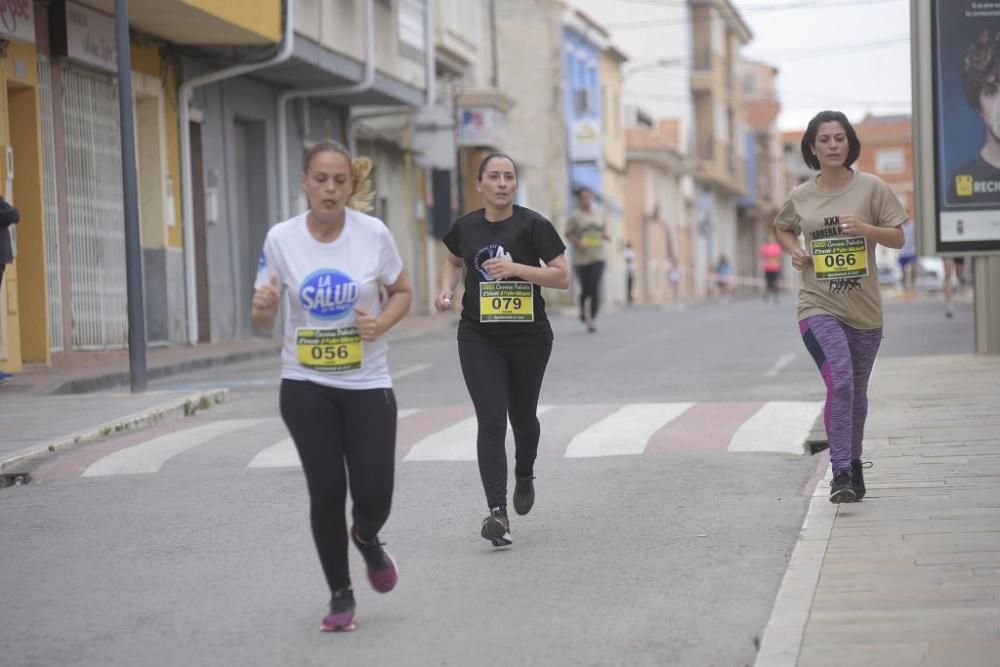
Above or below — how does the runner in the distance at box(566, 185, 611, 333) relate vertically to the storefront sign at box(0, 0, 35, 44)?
below

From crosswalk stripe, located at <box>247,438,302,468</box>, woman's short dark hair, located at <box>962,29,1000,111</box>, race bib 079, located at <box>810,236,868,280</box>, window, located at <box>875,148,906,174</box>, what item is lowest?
crosswalk stripe, located at <box>247,438,302,468</box>

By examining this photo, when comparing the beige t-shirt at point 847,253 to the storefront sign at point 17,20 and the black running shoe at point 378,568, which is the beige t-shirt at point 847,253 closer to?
the black running shoe at point 378,568

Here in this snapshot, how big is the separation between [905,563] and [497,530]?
1861 millimetres

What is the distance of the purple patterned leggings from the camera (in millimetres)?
8367

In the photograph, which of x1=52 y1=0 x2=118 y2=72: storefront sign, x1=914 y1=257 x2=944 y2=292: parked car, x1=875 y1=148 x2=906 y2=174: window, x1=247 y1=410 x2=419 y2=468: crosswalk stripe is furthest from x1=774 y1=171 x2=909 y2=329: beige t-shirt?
x1=875 y1=148 x2=906 y2=174: window

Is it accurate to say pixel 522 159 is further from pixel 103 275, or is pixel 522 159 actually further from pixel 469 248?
pixel 469 248

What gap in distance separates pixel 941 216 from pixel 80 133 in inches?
483

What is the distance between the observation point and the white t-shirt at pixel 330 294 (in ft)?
20.4

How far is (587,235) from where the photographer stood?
2505cm

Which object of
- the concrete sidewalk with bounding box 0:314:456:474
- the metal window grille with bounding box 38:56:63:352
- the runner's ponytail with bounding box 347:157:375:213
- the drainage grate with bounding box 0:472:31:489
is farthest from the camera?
the metal window grille with bounding box 38:56:63:352

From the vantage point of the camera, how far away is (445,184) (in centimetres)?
4034

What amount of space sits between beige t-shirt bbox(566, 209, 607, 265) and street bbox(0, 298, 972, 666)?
10257 mm

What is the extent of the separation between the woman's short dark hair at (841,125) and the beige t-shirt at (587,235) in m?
16.2

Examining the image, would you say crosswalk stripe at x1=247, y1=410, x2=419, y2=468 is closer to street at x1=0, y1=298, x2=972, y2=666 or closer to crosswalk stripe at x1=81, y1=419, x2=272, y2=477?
street at x1=0, y1=298, x2=972, y2=666
